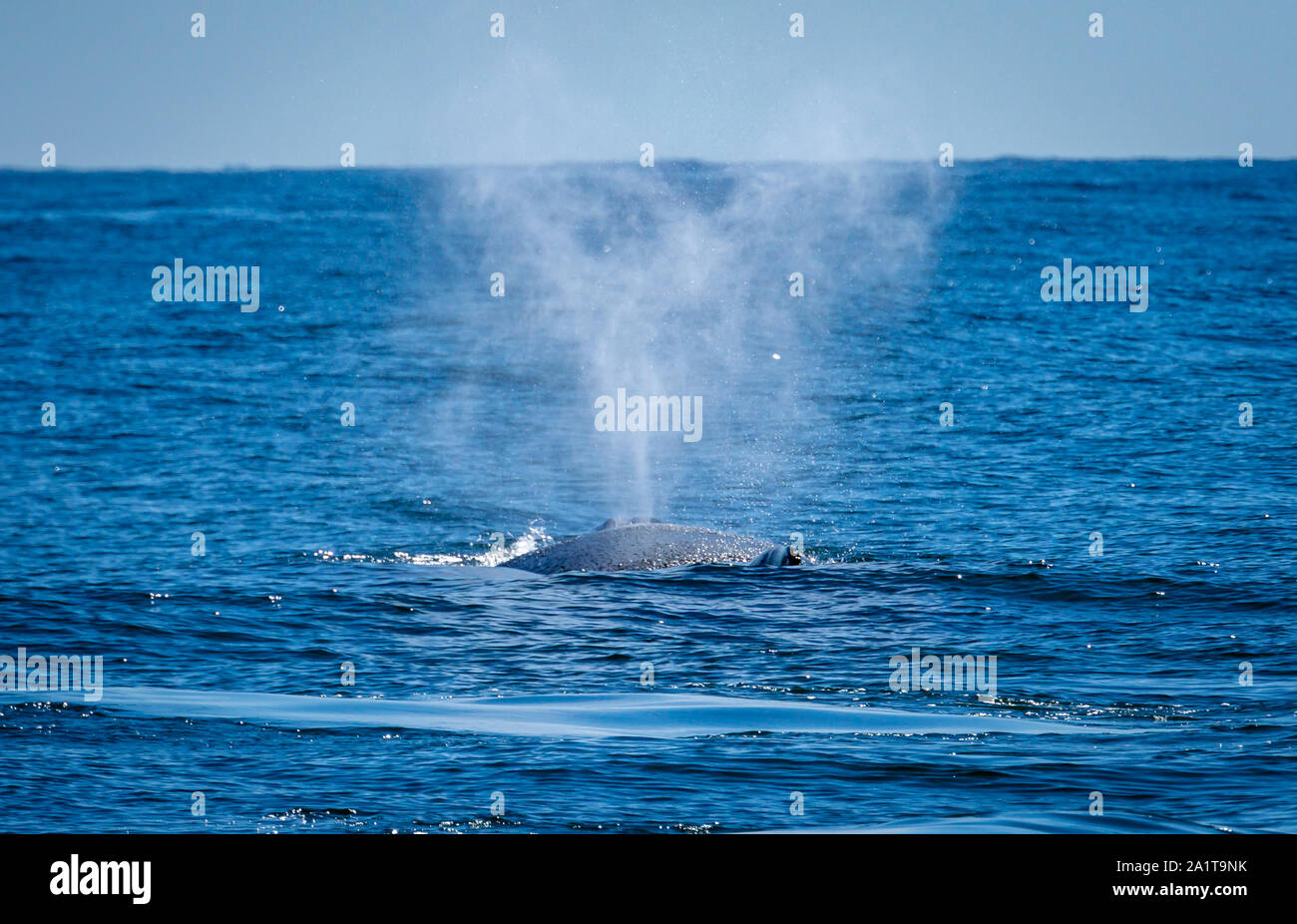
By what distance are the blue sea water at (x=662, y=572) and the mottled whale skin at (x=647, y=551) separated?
2.01 ft

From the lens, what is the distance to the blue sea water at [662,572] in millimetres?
12969

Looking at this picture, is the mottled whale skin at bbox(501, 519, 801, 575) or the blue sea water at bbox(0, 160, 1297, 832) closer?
the blue sea water at bbox(0, 160, 1297, 832)

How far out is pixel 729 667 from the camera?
57.1 feet

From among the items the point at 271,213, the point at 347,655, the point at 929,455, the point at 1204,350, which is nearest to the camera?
the point at 347,655

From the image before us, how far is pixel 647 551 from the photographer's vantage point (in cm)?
2364

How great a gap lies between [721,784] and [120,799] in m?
4.72

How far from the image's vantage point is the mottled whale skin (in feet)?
76.2

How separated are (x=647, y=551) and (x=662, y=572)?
2.66 feet

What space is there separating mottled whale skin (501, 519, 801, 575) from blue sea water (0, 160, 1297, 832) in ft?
2.01

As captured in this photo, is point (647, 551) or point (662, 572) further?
point (647, 551)

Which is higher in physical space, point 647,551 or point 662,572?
point 647,551

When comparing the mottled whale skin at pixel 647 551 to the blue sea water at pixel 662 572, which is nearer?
the blue sea water at pixel 662 572

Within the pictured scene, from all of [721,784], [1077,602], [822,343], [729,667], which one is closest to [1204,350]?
[822,343]
